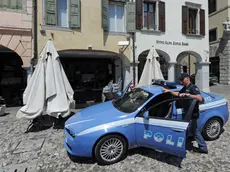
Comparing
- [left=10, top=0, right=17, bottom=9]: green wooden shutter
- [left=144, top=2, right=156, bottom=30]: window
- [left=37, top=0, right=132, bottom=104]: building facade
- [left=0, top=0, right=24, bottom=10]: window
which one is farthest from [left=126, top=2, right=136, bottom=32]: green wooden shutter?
[left=10, top=0, right=17, bottom=9]: green wooden shutter

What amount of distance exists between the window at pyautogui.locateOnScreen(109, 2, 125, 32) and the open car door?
25.0 ft

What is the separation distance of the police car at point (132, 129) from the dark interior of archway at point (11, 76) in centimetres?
915

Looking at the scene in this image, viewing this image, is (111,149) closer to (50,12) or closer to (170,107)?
(170,107)

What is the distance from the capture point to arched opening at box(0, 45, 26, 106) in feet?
36.0

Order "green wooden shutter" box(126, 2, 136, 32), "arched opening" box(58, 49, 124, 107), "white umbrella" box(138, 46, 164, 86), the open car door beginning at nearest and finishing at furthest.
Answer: the open car door, "white umbrella" box(138, 46, 164, 86), "green wooden shutter" box(126, 2, 136, 32), "arched opening" box(58, 49, 124, 107)

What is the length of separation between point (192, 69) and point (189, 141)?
22831 mm

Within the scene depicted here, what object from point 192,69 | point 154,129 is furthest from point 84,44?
point 192,69

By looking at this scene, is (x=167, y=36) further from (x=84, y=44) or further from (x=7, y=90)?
(x=7, y=90)

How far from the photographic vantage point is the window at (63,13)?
875 centimetres

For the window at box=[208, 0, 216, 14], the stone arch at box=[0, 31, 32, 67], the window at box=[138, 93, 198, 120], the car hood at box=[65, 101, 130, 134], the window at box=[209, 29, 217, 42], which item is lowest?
the car hood at box=[65, 101, 130, 134]

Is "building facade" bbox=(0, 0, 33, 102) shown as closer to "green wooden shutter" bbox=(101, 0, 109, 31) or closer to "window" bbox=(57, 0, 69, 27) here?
"window" bbox=(57, 0, 69, 27)

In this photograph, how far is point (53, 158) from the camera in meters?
3.94

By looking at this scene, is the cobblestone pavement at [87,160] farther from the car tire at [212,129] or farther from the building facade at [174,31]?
the building facade at [174,31]

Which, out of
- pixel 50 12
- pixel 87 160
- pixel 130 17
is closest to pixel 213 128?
pixel 87 160
